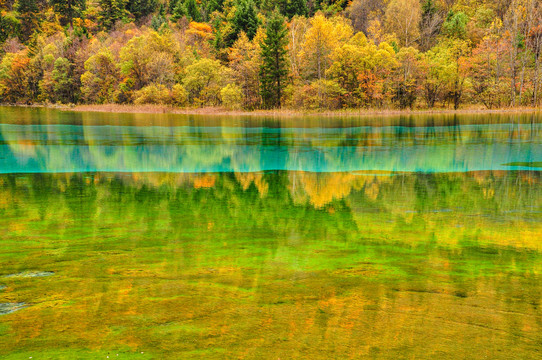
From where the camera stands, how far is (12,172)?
53.0 ft

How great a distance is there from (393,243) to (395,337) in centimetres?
366

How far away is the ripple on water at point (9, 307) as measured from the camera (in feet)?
16.8

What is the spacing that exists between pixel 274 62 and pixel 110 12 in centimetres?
6702

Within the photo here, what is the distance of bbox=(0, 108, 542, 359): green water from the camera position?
14.8ft

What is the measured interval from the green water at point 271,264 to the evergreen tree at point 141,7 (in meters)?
115

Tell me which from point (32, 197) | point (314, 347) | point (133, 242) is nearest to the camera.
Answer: point (314, 347)

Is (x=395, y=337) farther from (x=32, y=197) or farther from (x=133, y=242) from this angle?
(x=32, y=197)

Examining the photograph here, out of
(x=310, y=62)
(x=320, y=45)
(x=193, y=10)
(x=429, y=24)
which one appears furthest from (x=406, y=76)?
(x=193, y=10)

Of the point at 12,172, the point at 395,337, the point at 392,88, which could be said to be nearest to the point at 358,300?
the point at 395,337

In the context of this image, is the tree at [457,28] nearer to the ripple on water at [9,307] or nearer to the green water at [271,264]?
the green water at [271,264]

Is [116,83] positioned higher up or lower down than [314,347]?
higher up

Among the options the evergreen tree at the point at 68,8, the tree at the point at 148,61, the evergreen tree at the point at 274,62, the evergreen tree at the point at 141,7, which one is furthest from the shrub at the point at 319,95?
the evergreen tree at the point at 141,7

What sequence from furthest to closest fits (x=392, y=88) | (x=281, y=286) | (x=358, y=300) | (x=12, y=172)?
(x=392, y=88) < (x=12, y=172) < (x=281, y=286) < (x=358, y=300)

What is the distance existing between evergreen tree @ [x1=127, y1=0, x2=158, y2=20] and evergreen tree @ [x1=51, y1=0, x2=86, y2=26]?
462 inches
